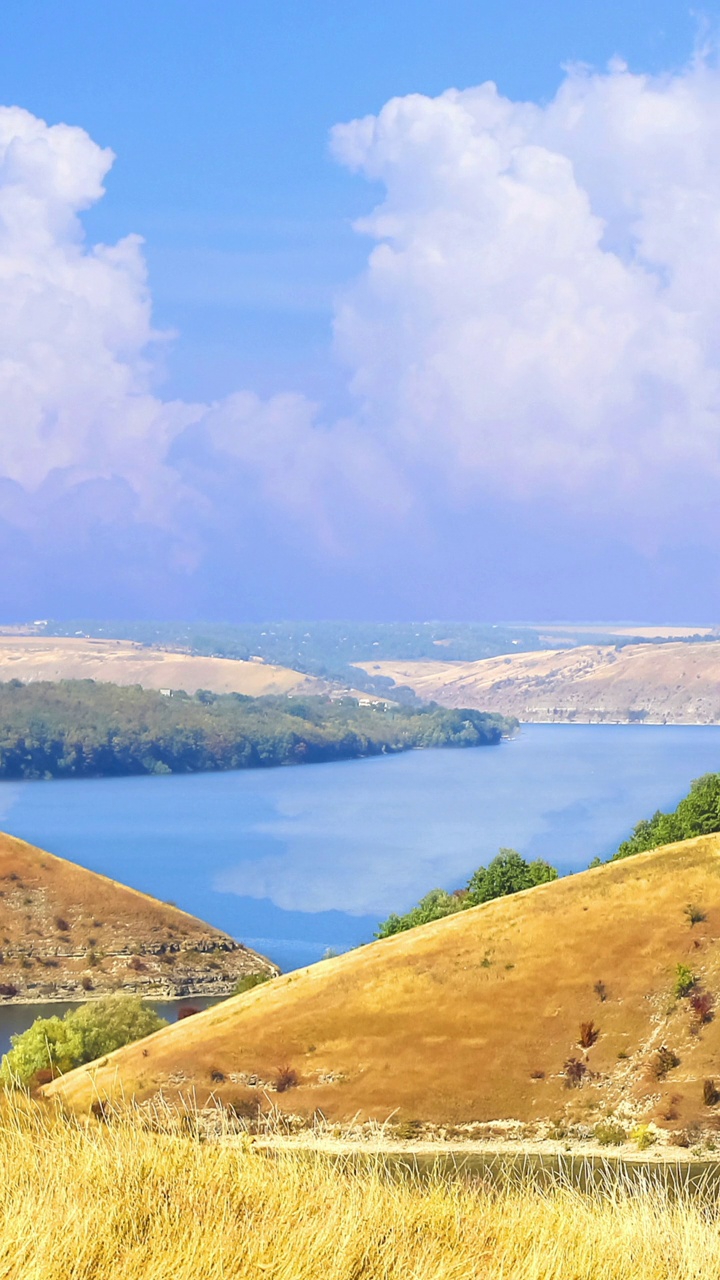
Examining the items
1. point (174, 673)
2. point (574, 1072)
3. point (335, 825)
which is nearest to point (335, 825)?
point (335, 825)

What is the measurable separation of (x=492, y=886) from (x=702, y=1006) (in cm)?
1224

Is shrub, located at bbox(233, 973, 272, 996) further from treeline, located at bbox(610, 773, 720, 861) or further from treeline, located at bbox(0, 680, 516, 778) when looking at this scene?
treeline, located at bbox(0, 680, 516, 778)

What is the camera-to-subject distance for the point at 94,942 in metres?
57.0

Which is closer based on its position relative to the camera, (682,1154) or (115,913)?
(682,1154)

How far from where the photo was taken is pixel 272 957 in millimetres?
60375

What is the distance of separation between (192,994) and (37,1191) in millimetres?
49178

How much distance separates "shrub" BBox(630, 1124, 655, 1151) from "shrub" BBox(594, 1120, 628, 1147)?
0.23 metres

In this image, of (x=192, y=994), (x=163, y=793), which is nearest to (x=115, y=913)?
(x=192, y=994)

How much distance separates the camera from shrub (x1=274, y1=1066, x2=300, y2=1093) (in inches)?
1153

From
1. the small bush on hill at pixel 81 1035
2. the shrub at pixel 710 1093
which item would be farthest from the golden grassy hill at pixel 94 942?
the shrub at pixel 710 1093

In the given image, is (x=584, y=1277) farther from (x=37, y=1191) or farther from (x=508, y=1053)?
(x=508, y=1053)

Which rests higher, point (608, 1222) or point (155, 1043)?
point (608, 1222)

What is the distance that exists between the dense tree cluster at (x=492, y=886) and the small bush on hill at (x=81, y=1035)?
817 centimetres

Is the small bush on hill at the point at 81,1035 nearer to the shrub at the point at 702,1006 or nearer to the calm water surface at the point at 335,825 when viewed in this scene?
the shrub at the point at 702,1006
